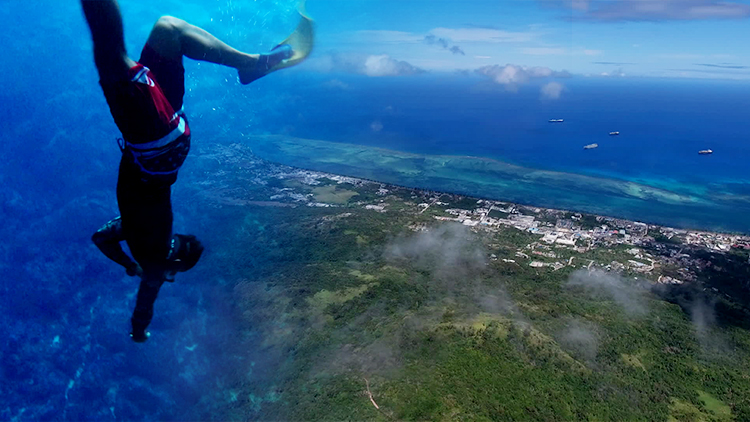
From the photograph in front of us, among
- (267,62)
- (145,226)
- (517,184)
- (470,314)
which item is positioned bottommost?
(517,184)

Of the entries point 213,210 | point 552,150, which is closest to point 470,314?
point 213,210

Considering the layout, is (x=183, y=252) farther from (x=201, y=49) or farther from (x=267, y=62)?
(x=267, y=62)

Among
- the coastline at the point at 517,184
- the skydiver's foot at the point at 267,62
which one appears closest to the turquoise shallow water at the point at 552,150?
the coastline at the point at 517,184

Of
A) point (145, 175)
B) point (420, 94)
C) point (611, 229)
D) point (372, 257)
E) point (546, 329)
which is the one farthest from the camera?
point (420, 94)

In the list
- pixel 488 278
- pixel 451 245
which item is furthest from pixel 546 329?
pixel 451 245

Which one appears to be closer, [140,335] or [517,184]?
[140,335]

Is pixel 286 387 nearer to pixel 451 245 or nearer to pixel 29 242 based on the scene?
pixel 29 242

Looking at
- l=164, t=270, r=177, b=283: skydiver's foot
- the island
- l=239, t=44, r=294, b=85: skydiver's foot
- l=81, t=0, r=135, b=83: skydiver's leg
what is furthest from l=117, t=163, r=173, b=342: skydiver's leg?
the island
